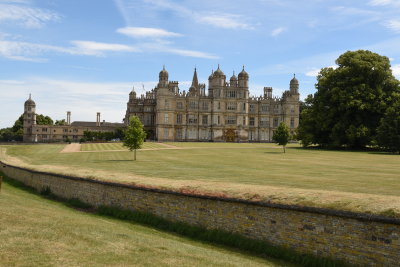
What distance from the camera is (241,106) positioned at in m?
82.6

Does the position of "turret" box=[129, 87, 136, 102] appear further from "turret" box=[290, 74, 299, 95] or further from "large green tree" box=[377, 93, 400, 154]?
"large green tree" box=[377, 93, 400, 154]

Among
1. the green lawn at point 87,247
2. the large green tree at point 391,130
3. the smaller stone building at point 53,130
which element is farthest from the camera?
the smaller stone building at point 53,130

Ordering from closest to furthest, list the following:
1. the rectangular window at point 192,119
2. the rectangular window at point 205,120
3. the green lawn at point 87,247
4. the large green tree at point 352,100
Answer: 1. the green lawn at point 87,247
2. the large green tree at point 352,100
3. the rectangular window at point 192,119
4. the rectangular window at point 205,120

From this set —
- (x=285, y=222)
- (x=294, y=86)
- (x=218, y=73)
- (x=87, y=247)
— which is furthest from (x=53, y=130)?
(x=285, y=222)

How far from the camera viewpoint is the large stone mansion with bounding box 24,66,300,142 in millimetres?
80000

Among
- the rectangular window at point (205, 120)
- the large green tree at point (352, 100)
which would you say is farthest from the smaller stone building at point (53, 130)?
the large green tree at point (352, 100)

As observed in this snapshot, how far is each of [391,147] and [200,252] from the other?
38.9m

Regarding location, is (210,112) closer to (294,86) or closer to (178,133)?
(178,133)

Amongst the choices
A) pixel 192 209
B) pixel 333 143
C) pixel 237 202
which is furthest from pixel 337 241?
pixel 333 143

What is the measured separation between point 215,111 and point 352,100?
119ft

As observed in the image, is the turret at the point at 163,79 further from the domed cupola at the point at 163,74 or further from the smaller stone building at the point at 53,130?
the smaller stone building at the point at 53,130

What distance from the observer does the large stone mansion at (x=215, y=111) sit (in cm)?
8000

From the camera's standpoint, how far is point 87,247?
1079 centimetres

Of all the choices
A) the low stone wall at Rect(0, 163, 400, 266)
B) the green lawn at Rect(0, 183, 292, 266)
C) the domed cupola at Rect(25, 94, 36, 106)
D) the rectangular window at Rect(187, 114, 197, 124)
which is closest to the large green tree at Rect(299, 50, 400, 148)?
the rectangular window at Rect(187, 114, 197, 124)
